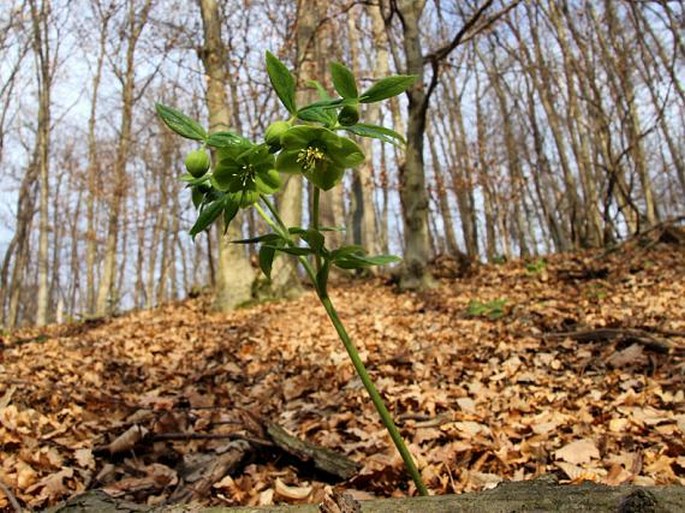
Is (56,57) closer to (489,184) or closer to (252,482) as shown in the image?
(489,184)

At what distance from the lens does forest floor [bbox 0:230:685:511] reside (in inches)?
80.4

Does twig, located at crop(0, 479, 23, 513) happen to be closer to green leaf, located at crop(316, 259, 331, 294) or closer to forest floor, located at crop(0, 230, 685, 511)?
forest floor, located at crop(0, 230, 685, 511)

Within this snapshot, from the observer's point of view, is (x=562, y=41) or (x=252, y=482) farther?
(x=562, y=41)

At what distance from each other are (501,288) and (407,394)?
418cm

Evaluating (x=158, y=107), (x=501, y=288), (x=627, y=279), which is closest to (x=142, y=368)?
(x=158, y=107)

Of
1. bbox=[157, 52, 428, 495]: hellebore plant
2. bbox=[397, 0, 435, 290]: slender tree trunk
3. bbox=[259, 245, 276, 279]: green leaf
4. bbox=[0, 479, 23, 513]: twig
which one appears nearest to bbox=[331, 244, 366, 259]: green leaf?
bbox=[157, 52, 428, 495]: hellebore plant

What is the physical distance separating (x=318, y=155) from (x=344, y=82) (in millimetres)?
119

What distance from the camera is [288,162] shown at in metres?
0.82

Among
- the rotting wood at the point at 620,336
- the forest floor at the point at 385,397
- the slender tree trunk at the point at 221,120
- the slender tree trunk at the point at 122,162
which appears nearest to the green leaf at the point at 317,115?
the forest floor at the point at 385,397

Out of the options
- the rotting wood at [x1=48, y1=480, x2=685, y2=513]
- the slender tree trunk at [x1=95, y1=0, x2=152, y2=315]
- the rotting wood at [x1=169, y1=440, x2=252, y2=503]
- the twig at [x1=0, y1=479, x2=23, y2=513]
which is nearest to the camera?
the rotting wood at [x1=48, y1=480, x2=685, y2=513]

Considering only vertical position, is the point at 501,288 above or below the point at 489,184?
below

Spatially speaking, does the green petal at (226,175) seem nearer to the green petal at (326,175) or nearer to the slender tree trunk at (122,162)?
the green petal at (326,175)

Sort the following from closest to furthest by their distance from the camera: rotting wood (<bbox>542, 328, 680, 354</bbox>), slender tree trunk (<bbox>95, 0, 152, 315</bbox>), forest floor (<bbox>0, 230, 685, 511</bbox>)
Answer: forest floor (<bbox>0, 230, 685, 511</bbox>) → rotting wood (<bbox>542, 328, 680, 354</bbox>) → slender tree trunk (<bbox>95, 0, 152, 315</bbox>)

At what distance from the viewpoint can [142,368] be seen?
442 cm
